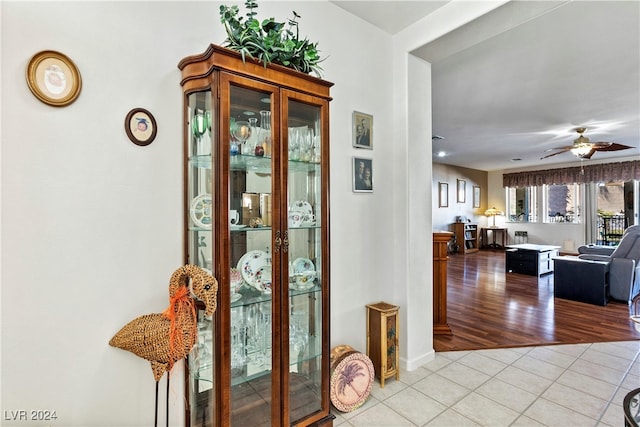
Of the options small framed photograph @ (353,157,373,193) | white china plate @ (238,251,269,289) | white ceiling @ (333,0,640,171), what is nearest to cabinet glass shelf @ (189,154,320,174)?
white china plate @ (238,251,269,289)

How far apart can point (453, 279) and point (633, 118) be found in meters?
3.59

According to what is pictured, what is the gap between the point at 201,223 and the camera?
147cm

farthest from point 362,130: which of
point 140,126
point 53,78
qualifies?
point 53,78

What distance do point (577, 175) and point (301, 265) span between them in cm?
964

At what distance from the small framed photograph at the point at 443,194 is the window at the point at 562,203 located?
3.16m

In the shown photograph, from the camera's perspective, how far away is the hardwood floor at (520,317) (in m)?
3.09

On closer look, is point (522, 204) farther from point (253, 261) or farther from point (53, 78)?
point (53, 78)

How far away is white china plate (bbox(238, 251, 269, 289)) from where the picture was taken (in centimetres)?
151

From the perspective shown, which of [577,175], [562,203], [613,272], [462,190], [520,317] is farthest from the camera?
[462,190]

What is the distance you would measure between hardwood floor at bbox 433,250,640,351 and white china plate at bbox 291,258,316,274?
6.17 feet

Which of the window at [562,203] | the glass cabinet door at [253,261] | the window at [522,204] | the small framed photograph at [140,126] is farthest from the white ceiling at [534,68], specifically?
the window at [522,204]

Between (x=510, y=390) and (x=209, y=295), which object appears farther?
(x=510, y=390)

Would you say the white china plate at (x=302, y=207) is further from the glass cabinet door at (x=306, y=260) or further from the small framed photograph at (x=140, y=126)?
the small framed photograph at (x=140, y=126)

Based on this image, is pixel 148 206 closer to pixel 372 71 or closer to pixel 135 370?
pixel 135 370
